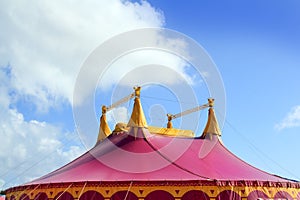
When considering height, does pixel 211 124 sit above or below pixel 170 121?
below

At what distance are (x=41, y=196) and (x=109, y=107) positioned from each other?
11.4 feet

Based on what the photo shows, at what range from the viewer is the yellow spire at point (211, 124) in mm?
9344

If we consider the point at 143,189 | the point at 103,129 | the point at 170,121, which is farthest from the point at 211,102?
the point at 143,189

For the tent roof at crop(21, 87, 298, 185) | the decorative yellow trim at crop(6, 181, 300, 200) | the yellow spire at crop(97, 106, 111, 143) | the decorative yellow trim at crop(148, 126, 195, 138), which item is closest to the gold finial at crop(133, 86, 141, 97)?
the tent roof at crop(21, 87, 298, 185)

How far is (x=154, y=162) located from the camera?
24.4 feet

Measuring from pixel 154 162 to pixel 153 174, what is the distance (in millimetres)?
506

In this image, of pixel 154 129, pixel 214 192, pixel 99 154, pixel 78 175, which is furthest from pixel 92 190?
pixel 154 129

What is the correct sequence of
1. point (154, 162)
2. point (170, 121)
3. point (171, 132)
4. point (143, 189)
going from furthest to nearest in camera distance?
point (170, 121), point (171, 132), point (154, 162), point (143, 189)

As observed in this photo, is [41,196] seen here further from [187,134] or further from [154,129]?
[187,134]

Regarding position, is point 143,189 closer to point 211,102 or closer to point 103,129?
point 211,102

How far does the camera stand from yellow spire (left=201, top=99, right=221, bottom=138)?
934cm

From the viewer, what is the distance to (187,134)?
9742 mm

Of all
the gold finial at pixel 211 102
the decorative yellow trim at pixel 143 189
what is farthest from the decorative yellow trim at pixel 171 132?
the decorative yellow trim at pixel 143 189

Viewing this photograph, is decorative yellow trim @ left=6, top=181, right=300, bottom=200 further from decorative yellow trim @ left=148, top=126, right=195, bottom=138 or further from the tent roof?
decorative yellow trim @ left=148, top=126, right=195, bottom=138
